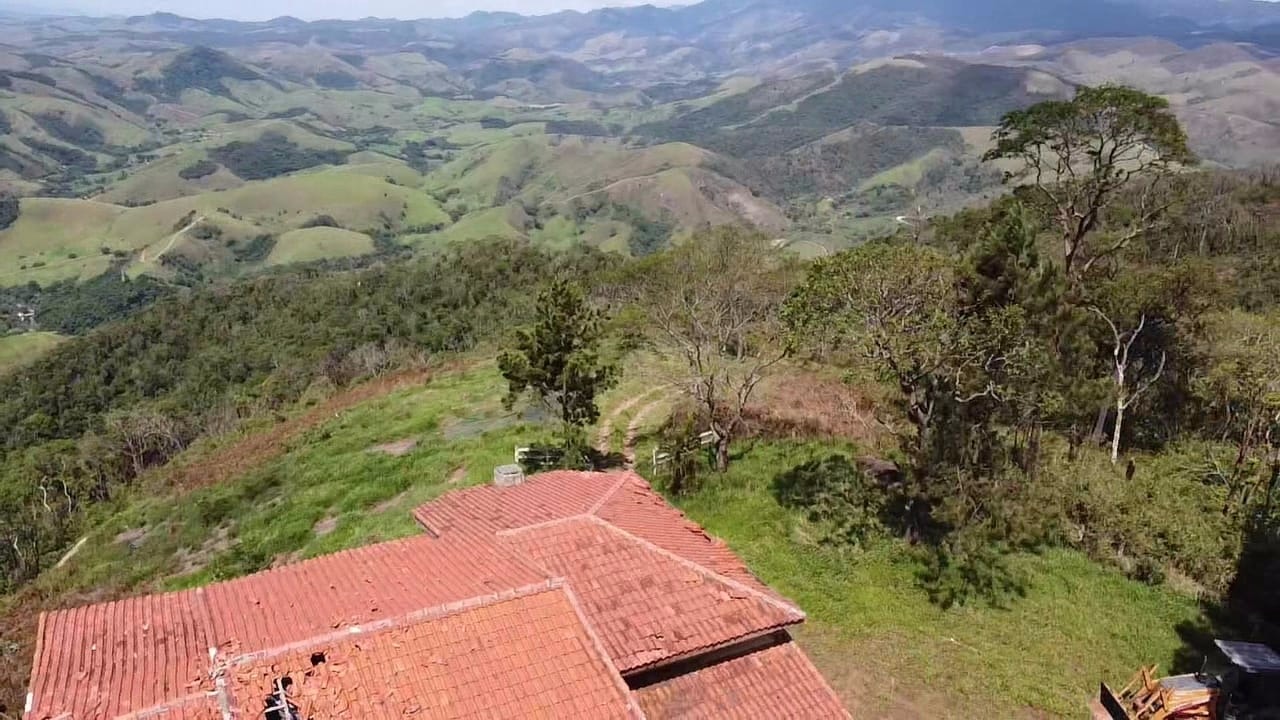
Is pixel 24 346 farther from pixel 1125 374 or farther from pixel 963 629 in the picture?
pixel 963 629

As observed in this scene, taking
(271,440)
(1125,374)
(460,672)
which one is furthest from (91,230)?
(460,672)

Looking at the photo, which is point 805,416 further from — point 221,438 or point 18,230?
point 18,230

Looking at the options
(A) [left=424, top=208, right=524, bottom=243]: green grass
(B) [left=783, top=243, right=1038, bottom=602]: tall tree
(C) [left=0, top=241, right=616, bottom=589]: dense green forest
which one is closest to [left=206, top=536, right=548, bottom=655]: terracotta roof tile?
(B) [left=783, top=243, right=1038, bottom=602]: tall tree

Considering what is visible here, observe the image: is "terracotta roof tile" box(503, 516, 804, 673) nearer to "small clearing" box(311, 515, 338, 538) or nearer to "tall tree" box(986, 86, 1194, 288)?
"small clearing" box(311, 515, 338, 538)

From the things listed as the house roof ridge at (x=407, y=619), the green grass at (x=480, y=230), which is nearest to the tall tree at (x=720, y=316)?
the house roof ridge at (x=407, y=619)

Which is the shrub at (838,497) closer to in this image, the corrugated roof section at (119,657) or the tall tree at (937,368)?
the tall tree at (937,368)
